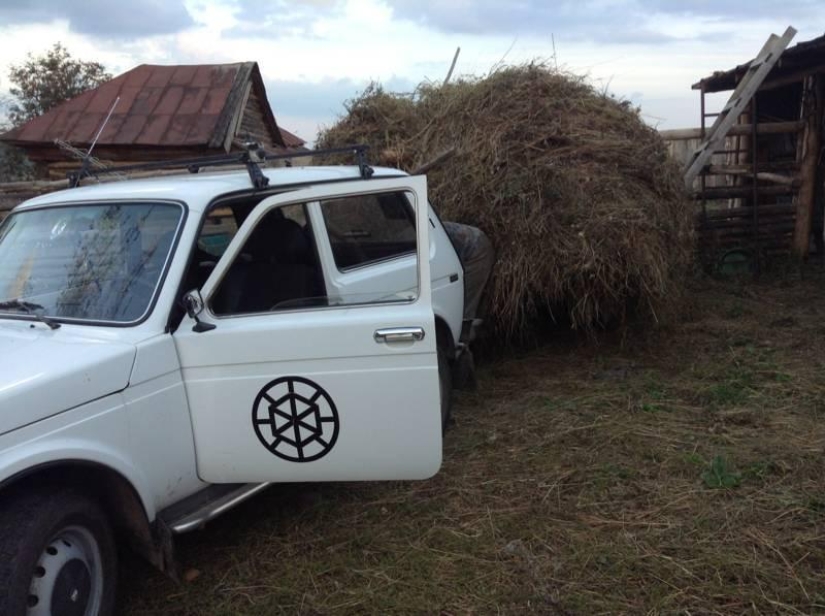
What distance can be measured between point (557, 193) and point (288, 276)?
2919 mm

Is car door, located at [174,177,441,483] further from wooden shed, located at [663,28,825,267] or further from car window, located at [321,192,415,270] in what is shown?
wooden shed, located at [663,28,825,267]

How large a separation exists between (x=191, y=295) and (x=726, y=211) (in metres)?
9.15

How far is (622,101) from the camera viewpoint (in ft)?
24.2

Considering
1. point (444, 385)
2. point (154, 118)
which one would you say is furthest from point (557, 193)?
point (154, 118)

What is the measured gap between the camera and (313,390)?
10.4 feet

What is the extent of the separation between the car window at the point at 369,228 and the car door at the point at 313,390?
0.91 meters

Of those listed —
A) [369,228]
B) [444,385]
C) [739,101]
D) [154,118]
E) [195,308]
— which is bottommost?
[444,385]

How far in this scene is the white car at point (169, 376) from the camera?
265cm

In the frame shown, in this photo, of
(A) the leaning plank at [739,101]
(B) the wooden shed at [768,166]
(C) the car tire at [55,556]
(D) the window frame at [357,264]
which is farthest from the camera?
(B) the wooden shed at [768,166]

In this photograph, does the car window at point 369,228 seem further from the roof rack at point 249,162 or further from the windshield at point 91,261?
the windshield at point 91,261

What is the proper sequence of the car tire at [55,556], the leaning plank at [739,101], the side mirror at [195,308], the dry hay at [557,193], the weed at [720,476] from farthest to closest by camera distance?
the leaning plank at [739,101] < the dry hay at [557,193] < the weed at [720,476] < the side mirror at [195,308] < the car tire at [55,556]

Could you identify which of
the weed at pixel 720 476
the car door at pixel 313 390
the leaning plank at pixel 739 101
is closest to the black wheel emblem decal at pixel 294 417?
the car door at pixel 313 390

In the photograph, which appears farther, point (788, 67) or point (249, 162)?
point (788, 67)

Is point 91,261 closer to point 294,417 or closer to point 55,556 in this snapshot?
point 294,417
